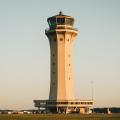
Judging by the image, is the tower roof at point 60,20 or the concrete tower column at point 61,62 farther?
the tower roof at point 60,20

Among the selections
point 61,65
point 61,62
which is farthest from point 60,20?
point 61,65

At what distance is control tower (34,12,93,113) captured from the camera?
149 metres

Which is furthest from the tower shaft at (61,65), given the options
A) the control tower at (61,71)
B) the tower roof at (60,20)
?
the tower roof at (60,20)

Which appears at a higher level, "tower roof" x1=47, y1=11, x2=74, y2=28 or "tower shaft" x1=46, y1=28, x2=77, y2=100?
"tower roof" x1=47, y1=11, x2=74, y2=28

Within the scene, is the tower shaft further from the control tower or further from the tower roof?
the tower roof

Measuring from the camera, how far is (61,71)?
150 meters

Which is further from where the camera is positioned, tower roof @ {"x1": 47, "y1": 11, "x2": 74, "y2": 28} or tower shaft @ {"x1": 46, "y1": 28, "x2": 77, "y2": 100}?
tower roof @ {"x1": 47, "y1": 11, "x2": 74, "y2": 28}

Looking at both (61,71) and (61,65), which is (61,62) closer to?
(61,65)

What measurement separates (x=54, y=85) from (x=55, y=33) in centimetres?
1906

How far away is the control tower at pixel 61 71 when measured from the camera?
489 feet

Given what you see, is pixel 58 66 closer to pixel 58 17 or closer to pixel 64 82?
pixel 64 82

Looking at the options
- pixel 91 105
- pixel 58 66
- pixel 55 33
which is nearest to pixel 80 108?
pixel 91 105

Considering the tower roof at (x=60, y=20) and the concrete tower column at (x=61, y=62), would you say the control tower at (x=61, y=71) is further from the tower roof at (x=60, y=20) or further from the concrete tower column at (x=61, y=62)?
the tower roof at (x=60, y=20)

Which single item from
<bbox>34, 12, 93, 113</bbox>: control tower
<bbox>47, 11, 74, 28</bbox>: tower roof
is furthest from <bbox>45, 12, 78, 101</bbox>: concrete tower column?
<bbox>47, 11, 74, 28</bbox>: tower roof
